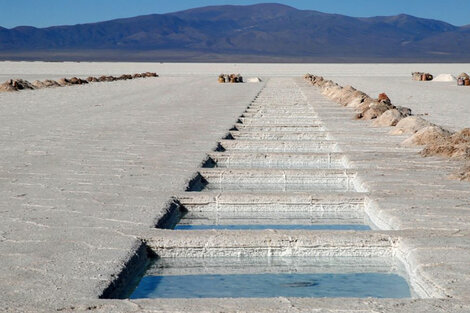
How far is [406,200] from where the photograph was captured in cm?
491

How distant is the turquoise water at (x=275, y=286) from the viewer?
3244 millimetres

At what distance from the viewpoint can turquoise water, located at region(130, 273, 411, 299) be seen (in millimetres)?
3244

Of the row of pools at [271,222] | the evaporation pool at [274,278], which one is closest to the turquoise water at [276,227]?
the row of pools at [271,222]

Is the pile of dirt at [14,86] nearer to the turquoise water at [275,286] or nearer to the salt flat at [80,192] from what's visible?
the salt flat at [80,192]

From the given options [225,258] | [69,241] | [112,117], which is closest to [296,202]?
[225,258]

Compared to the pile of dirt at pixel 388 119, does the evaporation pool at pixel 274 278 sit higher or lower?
higher

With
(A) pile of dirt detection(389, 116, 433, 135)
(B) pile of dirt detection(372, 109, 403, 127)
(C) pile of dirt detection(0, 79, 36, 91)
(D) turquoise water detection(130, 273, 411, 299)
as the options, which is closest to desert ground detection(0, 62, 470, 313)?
(D) turquoise water detection(130, 273, 411, 299)

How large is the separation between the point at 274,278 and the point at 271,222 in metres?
1.26

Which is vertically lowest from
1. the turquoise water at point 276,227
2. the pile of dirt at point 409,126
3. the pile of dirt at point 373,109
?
the pile of dirt at point 373,109

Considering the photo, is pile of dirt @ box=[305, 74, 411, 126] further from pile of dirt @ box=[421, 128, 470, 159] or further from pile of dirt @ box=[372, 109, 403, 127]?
pile of dirt @ box=[421, 128, 470, 159]

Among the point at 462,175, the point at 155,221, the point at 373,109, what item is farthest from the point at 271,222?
the point at 373,109

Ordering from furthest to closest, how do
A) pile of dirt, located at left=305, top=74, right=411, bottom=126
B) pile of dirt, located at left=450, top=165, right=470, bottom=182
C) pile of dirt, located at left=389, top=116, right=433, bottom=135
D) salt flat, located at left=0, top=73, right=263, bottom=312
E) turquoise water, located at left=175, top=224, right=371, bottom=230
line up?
pile of dirt, located at left=305, top=74, right=411, bottom=126 < pile of dirt, located at left=389, top=116, right=433, bottom=135 < pile of dirt, located at left=450, top=165, right=470, bottom=182 < turquoise water, located at left=175, top=224, right=371, bottom=230 < salt flat, located at left=0, top=73, right=263, bottom=312

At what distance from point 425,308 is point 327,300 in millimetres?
351

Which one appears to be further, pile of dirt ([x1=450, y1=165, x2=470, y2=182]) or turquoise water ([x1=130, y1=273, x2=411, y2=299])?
pile of dirt ([x1=450, y1=165, x2=470, y2=182])
